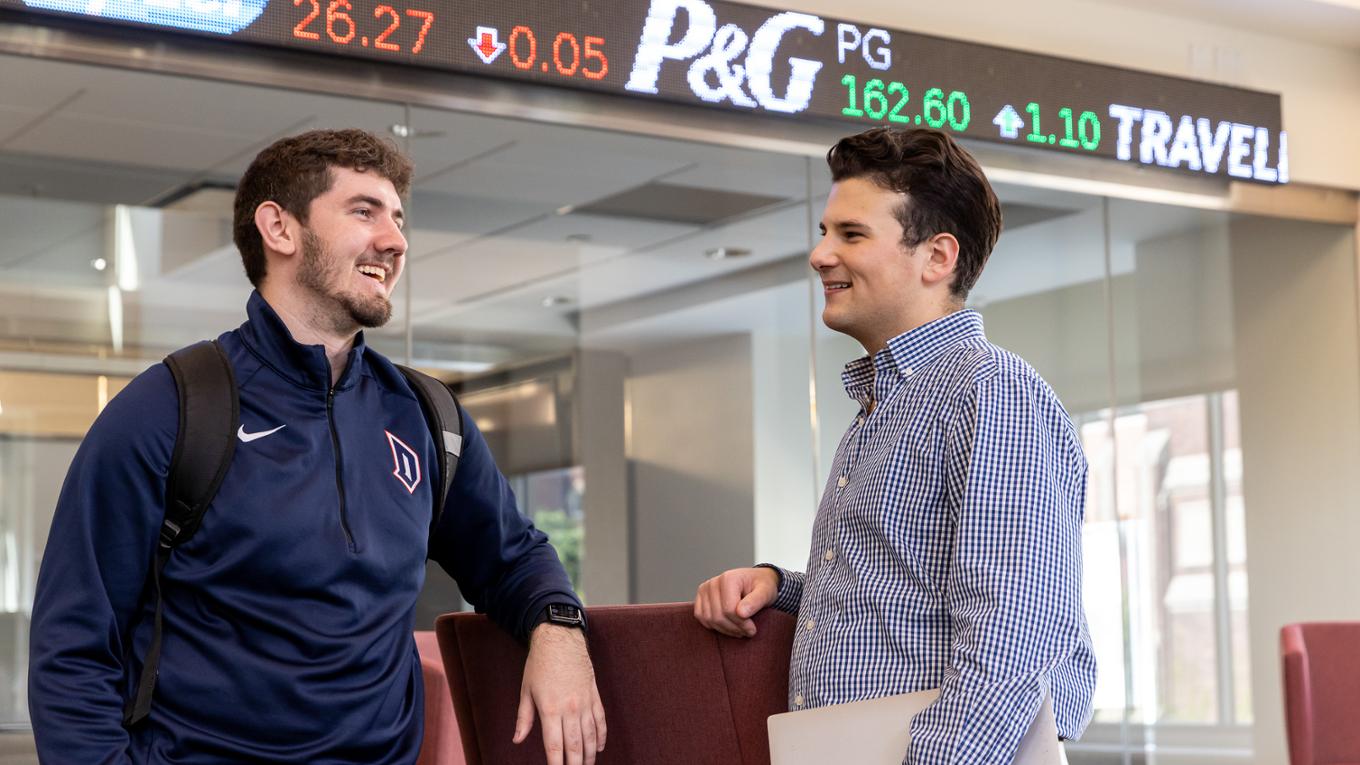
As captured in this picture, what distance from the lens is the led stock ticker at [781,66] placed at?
3.94m

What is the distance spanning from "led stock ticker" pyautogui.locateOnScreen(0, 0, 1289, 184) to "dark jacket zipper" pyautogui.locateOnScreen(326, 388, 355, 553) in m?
2.11

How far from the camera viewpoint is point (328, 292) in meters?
2.10

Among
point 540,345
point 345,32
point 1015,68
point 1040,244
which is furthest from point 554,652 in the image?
point 1040,244

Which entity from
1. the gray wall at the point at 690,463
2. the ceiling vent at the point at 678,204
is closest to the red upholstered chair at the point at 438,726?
the gray wall at the point at 690,463

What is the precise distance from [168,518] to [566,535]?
324 centimetres

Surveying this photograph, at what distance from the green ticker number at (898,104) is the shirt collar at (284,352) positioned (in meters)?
2.89

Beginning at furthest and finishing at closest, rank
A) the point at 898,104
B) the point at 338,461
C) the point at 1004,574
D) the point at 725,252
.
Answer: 1. the point at 725,252
2. the point at 898,104
3. the point at 338,461
4. the point at 1004,574

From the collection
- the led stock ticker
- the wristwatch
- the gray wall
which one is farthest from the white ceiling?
the wristwatch

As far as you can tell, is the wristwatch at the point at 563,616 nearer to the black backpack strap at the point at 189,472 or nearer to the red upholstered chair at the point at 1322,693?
the black backpack strap at the point at 189,472

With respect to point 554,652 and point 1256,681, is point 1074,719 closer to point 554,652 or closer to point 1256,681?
point 554,652

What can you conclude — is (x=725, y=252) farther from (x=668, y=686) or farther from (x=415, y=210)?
(x=668, y=686)

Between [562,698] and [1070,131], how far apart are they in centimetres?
354

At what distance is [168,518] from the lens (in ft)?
6.12

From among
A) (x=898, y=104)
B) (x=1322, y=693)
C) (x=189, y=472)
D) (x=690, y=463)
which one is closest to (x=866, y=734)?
(x=189, y=472)
